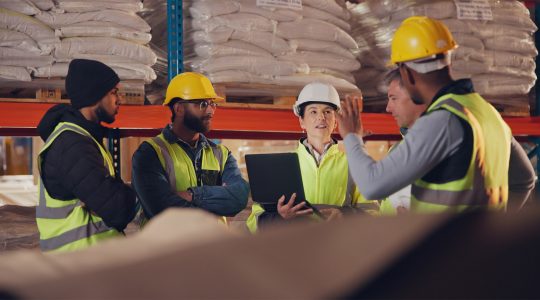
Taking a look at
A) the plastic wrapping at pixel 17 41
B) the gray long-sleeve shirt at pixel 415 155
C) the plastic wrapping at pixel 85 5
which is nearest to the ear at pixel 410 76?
the gray long-sleeve shirt at pixel 415 155

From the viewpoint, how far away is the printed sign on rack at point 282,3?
4324mm

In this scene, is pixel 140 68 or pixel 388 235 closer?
pixel 388 235

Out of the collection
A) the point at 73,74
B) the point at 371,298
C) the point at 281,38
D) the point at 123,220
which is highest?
the point at 281,38

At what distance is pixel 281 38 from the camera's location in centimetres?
441

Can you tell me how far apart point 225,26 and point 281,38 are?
39 centimetres

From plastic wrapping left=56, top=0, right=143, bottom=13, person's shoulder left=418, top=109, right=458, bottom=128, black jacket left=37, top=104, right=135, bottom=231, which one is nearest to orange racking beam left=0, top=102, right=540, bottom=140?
plastic wrapping left=56, top=0, right=143, bottom=13

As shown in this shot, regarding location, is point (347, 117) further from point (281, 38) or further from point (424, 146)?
point (281, 38)

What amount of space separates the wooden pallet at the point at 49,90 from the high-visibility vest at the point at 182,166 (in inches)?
15.3

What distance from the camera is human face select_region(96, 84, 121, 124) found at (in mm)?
3273

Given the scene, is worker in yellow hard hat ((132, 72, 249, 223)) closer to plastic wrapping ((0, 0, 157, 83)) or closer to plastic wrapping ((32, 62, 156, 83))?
plastic wrapping ((32, 62, 156, 83))

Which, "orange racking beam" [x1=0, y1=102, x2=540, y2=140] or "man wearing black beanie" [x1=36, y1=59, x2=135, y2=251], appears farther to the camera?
"orange racking beam" [x1=0, y1=102, x2=540, y2=140]

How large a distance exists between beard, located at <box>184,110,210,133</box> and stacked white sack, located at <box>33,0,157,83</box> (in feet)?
1.19

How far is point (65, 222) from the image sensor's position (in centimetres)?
299

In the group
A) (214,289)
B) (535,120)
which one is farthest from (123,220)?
(535,120)
